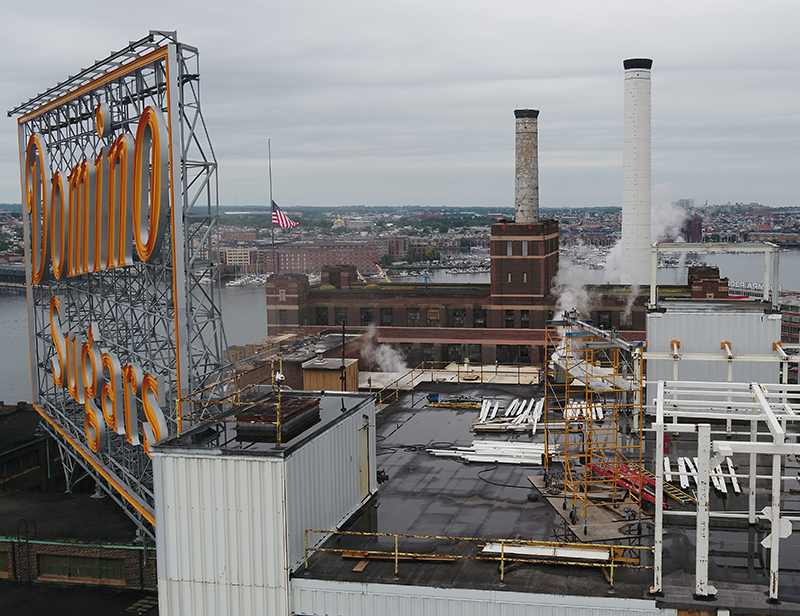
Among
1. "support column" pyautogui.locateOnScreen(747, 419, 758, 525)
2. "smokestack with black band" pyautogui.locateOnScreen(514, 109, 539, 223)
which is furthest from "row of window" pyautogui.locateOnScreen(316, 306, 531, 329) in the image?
"support column" pyautogui.locateOnScreen(747, 419, 758, 525)

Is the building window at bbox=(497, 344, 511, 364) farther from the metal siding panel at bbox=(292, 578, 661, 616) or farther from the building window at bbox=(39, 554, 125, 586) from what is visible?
the metal siding panel at bbox=(292, 578, 661, 616)

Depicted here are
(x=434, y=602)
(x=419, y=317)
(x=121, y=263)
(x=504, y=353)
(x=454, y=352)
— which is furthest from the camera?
(x=419, y=317)

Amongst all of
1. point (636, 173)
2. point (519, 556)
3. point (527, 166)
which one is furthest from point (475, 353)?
point (519, 556)

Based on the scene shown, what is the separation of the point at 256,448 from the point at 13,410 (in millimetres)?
28644

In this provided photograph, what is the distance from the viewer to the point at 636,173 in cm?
6812

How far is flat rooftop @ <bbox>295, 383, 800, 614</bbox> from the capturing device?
14055 millimetres

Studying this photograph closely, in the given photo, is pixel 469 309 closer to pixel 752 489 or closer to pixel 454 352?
pixel 454 352

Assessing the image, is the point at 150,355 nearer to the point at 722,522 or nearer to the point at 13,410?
the point at 722,522

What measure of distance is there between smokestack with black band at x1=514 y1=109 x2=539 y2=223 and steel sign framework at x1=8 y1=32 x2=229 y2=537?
42794 millimetres

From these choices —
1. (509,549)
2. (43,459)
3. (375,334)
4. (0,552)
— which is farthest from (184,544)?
(375,334)

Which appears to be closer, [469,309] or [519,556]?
[519,556]

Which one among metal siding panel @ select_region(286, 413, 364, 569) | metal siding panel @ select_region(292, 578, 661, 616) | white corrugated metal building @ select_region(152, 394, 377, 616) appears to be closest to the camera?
metal siding panel @ select_region(292, 578, 661, 616)

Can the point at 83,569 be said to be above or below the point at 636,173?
below

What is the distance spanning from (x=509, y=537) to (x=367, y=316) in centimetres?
5108
